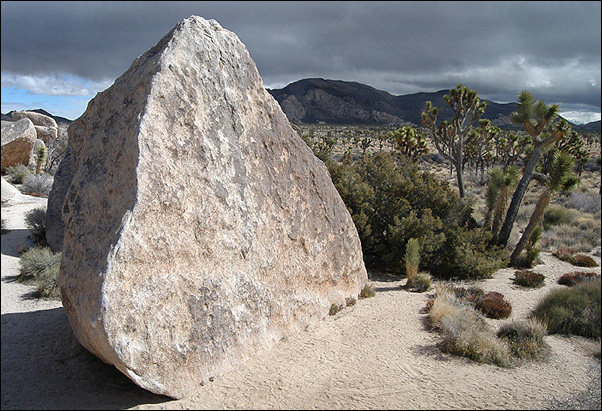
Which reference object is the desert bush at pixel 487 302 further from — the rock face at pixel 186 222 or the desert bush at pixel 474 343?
the rock face at pixel 186 222

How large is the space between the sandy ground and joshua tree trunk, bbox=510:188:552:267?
24.1 feet

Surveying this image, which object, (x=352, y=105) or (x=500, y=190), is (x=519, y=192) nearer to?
(x=500, y=190)

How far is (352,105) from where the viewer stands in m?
141

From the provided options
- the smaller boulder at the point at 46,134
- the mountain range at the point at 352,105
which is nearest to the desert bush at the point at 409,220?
the smaller boulder at the point at 46,134

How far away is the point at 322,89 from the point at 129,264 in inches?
5886

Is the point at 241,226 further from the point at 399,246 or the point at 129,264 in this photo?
the point at 399,246

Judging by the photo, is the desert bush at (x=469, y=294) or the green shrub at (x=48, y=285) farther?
the desert bush at (x=469, y=294)

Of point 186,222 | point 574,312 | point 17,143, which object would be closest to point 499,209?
point 574,312

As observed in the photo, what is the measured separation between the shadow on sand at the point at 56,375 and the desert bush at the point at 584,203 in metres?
24.6

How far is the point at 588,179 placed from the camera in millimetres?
38500

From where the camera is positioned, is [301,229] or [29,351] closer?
[29,351]

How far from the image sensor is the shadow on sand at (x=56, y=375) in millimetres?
4312

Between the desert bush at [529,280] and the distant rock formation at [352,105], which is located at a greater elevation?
the distant rock formation at [352,105]

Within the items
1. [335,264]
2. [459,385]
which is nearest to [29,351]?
[335,264]
